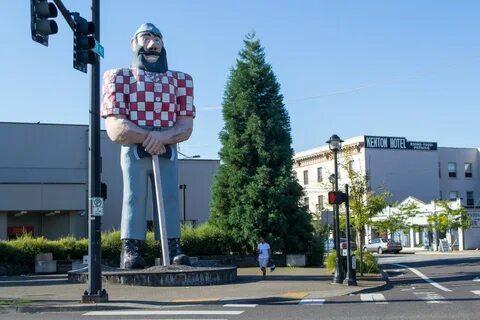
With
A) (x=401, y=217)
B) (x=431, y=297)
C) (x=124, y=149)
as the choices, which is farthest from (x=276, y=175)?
(x=401, y=217)

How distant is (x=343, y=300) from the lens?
16281mm

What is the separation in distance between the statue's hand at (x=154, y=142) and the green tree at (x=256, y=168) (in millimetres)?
11187

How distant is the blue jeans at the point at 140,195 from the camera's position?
72.4 feet

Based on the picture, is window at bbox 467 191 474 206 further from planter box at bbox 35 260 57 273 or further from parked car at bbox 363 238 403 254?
planter box at bbox 35 260 57 273

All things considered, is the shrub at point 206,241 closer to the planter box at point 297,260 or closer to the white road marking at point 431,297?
the planter box at point 297,260

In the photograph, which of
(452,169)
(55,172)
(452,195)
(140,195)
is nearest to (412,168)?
(452,169)

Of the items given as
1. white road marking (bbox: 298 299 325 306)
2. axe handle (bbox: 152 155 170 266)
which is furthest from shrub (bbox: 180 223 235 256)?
white road marking (bbox: 298 299 325 306)

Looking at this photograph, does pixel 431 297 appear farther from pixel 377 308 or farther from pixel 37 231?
pixel 37 231

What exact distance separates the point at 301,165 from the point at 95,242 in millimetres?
61286

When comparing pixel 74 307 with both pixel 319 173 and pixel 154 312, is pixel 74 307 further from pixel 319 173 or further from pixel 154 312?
pixel 319 173

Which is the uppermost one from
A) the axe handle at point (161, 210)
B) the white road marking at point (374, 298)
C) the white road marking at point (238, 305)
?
the axe handle at point (161, 210)

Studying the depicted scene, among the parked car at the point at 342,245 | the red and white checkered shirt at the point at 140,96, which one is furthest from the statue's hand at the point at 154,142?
the parked car at the point at 342,245

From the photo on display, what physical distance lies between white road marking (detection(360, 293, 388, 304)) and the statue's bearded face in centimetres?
1003

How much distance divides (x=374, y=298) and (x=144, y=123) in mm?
9544
